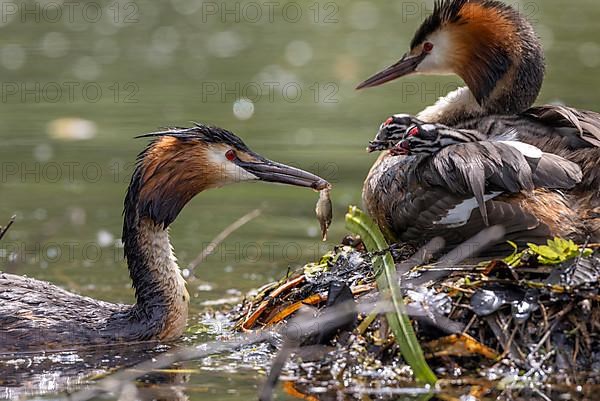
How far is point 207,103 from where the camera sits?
14.2 meters

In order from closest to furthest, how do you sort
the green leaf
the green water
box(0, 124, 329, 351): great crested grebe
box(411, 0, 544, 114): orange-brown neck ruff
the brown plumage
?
the green leaf → the brown plumage → box(0, 124, 329, 351): great crested grebe → box(411, 0, 544, 114): orange-brown neck ruff → the green water

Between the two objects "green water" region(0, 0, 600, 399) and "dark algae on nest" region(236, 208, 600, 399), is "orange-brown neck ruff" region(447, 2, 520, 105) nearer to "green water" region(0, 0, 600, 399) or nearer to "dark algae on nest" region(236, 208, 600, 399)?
"dark algae on nest" region(236, 208, 600, 399)

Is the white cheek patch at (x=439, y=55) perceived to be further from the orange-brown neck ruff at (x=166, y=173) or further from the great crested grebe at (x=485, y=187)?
the orange-brown neck ruff at (x=166, y=173)

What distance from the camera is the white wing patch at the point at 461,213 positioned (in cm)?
672

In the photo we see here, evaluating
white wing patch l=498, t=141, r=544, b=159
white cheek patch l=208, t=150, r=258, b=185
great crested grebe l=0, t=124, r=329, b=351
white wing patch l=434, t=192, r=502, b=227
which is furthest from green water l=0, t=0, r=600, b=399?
white wing patch l=498, t=141, r=544, b=159

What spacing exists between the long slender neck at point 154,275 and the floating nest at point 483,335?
3.22ft

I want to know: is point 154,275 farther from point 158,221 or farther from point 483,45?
point 483,45

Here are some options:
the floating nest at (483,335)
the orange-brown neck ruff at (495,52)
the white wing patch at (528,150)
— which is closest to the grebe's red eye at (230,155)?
the floating nest at (483,335)

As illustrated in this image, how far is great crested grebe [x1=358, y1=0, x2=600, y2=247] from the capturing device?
711 centimetres

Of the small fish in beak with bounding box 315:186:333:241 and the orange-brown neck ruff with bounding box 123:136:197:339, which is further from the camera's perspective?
the small fish in beak with bounding box 315:186:333:241

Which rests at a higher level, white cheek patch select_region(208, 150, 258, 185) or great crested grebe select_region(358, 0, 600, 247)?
great crested grebe select_region(358, 0, 600, 247)

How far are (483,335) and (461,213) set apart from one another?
2.84ft

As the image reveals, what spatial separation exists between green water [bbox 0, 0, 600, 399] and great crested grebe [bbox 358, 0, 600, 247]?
164cm

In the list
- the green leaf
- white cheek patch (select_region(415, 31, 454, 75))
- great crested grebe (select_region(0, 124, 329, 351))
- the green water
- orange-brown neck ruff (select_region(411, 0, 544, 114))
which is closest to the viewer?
the green leaf
